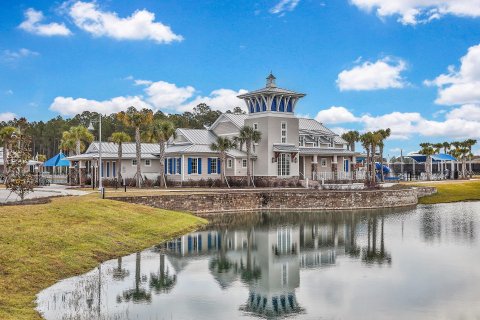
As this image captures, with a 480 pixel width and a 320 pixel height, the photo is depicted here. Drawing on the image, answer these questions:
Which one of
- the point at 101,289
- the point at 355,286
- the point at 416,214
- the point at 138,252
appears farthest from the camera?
the point at 416,214

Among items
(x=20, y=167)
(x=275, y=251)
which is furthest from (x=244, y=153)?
(x=275, y=251)

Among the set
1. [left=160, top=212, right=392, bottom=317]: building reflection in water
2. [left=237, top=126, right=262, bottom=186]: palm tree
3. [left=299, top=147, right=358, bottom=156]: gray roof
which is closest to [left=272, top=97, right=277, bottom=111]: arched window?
[left=237, top=126, right=262, bottom=186]: palm tree

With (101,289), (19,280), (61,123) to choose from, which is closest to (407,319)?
(101,289)

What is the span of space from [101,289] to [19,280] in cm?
254

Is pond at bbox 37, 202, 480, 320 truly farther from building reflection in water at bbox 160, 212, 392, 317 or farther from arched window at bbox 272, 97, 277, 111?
arched window at bbox 272, 97, 277, 111

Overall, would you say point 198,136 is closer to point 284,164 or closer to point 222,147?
point 222,147

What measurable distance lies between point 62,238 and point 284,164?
39.8 m

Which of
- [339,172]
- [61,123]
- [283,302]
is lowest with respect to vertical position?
[283,302]

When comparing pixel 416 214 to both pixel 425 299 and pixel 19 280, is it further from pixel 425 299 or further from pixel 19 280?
pixel 19 280

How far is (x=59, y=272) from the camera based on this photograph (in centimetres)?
→ 1914

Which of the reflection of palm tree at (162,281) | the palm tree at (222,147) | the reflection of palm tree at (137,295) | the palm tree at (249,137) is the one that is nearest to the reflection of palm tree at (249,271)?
the reflection of palm tree at (162,281)

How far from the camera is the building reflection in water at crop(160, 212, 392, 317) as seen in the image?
18.7m

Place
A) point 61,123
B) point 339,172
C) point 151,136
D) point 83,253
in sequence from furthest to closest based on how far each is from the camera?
1. point 61,123
2. point 339,172
3. point 151,136
4. point 83,253

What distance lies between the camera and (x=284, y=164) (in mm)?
60219
